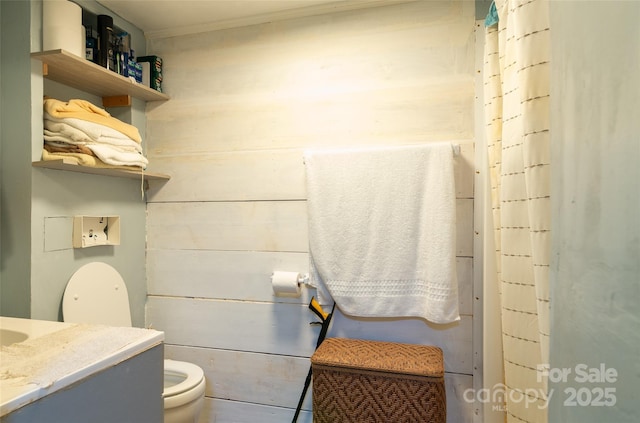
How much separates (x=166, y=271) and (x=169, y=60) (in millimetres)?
1103

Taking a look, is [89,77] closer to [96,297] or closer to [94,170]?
[94,170]

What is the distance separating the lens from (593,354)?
0.39 metres

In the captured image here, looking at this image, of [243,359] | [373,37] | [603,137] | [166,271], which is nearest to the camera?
[603,137]

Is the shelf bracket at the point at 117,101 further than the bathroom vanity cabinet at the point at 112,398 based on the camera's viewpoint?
Yes

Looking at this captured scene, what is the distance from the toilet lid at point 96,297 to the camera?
1524mm

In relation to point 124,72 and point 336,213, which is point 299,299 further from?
point 124,72

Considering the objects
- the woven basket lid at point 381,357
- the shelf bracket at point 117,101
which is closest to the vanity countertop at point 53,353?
the woven basket lid at point 381,357

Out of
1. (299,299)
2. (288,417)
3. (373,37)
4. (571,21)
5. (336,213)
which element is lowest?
(288,417)

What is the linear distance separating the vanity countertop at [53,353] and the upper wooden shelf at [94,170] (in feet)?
1.84

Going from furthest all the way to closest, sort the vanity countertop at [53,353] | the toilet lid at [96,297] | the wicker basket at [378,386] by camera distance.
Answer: the toilet lid at [96,297] < the wicker basket at [378,386] < the vanity countertop at [53,353]

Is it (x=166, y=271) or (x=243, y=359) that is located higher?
(x=166, y=271)

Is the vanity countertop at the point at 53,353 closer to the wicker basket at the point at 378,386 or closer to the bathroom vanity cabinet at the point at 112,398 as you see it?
the bathroom vanity cabinet at the point at 112,398

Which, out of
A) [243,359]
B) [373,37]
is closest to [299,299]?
[243,359]

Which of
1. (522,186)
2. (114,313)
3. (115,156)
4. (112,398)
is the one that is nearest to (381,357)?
(522,186)
